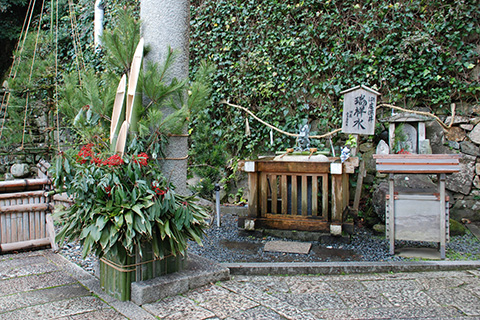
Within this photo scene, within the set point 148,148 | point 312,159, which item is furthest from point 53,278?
point 312,159

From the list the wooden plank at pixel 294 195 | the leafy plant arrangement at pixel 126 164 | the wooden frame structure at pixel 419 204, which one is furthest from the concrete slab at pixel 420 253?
the leafy plant arrangement at pixel 126 164

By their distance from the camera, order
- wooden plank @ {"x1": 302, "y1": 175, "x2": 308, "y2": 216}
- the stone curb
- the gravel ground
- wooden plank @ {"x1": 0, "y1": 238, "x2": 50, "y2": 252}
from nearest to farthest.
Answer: the stone curb, the gravel ground, wooden plank @ {"x1": 0, "y1": 238, "x2": 50, "y2": 252}, wooden plank @ {"x1": 302, "y1": 175, "x2": 308, "y2": 216}

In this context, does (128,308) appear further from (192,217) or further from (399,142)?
(399,142)

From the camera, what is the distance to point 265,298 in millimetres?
2713

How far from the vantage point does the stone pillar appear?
3.02 meters

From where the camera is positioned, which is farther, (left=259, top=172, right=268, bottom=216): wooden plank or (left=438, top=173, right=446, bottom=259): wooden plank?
(left=259, top=172, right=268, bottom=216): wooden plank

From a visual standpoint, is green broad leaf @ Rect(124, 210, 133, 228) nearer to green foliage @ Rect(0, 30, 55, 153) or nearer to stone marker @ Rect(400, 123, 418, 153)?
stone marker @ Rect(400, 123, 418, 153)

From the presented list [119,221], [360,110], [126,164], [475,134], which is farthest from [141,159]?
[475,134]

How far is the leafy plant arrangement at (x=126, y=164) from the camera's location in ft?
8.48

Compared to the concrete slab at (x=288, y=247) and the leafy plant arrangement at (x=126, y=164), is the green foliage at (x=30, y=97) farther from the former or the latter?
the concrete slab at (x=288, y=247)

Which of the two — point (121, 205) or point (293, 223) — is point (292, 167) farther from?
point (121, 205)

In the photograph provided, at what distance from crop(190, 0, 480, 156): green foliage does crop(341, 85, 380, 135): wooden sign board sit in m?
0.63

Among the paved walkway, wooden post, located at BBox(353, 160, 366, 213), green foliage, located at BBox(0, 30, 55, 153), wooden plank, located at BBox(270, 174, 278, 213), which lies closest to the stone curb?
the paved walkway

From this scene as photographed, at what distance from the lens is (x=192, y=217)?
9.27 ft
